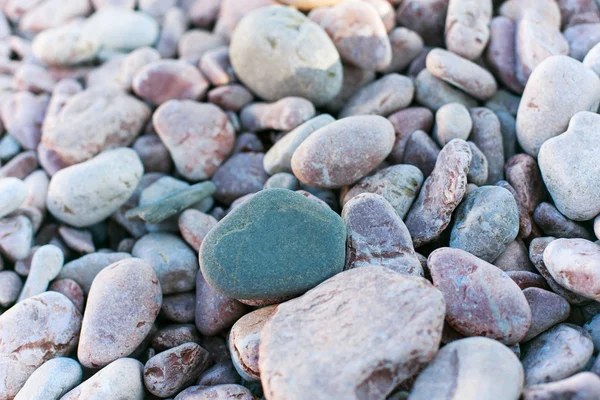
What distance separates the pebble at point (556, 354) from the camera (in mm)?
1364

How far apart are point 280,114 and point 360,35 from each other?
518 mm

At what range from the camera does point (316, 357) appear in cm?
130

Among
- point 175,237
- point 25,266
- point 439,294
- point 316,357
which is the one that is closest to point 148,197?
point 175,237

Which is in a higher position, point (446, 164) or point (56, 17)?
point (446, 164)

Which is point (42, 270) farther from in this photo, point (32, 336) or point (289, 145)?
point (289, 145)

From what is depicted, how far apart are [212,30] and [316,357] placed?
2195 millimetres

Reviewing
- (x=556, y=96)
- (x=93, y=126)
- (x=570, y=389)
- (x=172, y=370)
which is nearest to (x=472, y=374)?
(x=570, y=389)

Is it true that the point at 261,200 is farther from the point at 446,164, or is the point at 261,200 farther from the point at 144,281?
the point at 446,164

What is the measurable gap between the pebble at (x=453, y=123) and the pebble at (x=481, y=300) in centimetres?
61

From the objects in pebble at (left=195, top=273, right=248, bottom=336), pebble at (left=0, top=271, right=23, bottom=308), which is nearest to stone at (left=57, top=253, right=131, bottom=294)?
pebble at (left=0, top=271, right=23, bottom=308)

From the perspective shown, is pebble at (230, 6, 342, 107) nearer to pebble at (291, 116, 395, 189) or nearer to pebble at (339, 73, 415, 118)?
pebble at (339, 73, 415, 118)

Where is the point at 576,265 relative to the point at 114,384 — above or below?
above

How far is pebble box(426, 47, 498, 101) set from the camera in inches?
82.1

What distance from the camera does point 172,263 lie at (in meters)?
1.89
